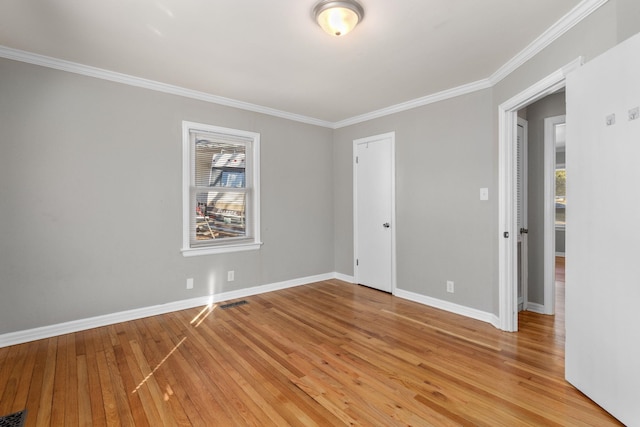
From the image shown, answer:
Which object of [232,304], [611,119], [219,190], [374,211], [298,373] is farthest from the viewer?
[374,211]

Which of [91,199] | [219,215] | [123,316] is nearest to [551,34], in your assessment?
[219,215]

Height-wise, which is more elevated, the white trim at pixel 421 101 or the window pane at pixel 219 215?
the white trim at pixel 421 101

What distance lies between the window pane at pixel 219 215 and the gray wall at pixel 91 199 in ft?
0.88

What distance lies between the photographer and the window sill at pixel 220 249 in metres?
3.69

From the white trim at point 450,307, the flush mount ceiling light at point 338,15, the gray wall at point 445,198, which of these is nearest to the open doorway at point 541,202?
the gray wall at point 445,198

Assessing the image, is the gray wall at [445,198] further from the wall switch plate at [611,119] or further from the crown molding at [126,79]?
the crown molding at [126,79]

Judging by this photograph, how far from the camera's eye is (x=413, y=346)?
8.95 feet

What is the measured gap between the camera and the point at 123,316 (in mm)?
3273

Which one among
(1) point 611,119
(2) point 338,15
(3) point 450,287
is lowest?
(3) point 450,287

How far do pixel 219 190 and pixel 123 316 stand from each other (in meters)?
1.74

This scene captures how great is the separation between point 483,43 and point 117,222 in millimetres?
3802

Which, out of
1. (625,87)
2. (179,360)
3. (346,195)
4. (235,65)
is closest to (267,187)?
(346,195)

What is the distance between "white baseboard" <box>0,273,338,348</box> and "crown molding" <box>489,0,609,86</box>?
3.65 metres

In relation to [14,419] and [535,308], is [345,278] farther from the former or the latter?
[14,419]
